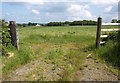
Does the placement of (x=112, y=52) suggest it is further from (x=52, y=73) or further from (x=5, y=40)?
(x=5, y=40)

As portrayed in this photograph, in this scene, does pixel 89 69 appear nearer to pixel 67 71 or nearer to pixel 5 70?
pixel 67 71

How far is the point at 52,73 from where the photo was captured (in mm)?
7535

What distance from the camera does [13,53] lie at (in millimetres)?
9172

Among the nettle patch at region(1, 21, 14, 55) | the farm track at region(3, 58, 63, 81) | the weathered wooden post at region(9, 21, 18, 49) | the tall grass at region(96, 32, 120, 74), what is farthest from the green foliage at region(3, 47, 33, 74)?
the tall grass at region(96, 32, 120, 74)

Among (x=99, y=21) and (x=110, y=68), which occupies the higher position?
(x=99, y=21)

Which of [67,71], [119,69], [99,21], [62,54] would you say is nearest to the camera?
[67,71]

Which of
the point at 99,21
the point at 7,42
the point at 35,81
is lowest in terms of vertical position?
the point at 35,81

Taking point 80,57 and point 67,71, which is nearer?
point 67,71

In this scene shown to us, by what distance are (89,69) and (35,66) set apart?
1.81 metres

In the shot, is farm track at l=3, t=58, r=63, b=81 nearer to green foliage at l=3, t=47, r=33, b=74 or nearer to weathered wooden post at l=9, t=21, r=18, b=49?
green foliage at l=3, t=47, r=33, b=74

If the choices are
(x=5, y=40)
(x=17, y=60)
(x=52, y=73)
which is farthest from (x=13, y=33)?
(x=52, y=73)

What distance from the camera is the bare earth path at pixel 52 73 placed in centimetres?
714

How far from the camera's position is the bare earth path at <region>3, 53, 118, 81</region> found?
7145 mm

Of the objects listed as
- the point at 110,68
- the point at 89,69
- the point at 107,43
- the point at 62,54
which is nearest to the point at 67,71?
the point at 89,69
